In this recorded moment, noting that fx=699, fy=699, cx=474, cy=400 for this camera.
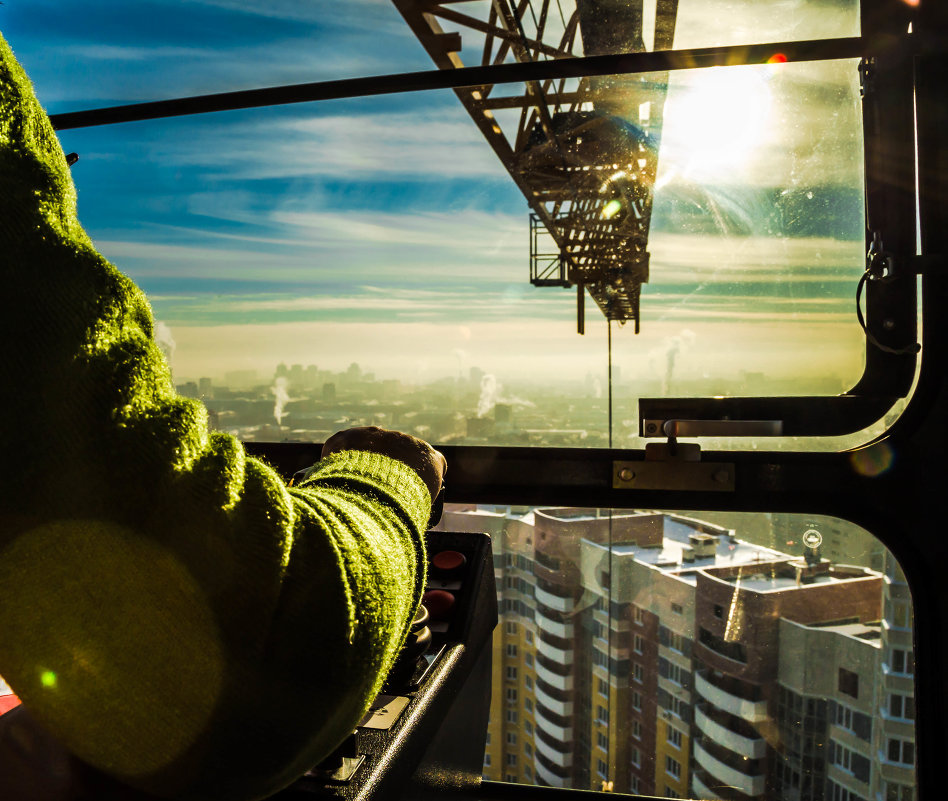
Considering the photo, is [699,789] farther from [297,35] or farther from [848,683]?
[297,35]

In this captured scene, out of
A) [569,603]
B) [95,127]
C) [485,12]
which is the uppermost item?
[485,12]

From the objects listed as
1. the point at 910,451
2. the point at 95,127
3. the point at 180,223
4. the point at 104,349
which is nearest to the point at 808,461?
the point at 910,451

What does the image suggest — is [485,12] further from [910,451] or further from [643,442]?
[910,451]

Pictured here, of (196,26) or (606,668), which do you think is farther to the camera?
(196,26)

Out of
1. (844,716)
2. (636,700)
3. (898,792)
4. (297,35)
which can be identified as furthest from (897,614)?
(297,35)

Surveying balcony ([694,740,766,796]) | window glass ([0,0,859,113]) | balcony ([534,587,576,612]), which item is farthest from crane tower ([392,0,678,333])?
balcony ([694,740,766,796])

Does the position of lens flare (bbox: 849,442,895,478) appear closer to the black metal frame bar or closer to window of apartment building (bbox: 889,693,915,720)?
window of apartment building (bbox: 889,693,915,720)
